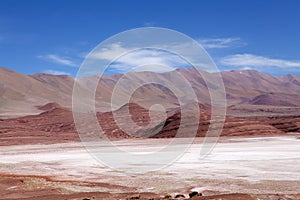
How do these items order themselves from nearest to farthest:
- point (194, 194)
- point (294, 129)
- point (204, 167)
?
point (194, 194)
point (204, 167)
point (294, 129)

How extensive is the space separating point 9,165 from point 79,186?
44.6ft

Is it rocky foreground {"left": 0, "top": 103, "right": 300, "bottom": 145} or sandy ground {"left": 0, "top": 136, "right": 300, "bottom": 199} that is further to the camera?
rocky foreground {"left": 0, "top": 103, "right": 300, "bottom": 145}

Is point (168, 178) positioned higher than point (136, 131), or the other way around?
point (136, 131)

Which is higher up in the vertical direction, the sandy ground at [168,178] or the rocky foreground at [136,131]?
the rocky foreground at [136,131]

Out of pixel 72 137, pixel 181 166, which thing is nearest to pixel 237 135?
pixel 72 137

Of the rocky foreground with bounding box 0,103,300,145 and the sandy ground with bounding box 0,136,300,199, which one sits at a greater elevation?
the rocky foreground with bounding box 0,103,300,145

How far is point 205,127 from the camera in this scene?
236 ft

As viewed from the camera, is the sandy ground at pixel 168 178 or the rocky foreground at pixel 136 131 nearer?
the sandy ground at pixel 168 178

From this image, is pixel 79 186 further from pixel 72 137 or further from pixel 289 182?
pixel 72 137

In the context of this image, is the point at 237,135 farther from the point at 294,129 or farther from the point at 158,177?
the point at 158,177

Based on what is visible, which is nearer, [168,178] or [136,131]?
[168,178]

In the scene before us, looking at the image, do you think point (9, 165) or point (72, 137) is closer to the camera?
point (9, 165)

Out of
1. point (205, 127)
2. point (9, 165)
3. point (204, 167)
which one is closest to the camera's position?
point (204, 167)

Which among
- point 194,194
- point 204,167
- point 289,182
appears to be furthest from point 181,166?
point 194,194
